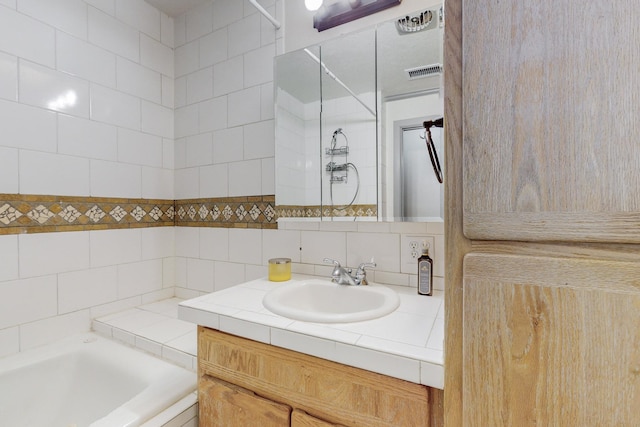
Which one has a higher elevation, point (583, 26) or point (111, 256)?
point (583, 26)

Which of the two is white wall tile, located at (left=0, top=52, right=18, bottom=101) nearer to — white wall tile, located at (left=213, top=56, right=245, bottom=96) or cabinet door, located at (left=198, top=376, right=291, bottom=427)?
white wall tile, located at (left=213, top=56, right=245, bottom=96)

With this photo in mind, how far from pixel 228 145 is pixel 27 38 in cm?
92

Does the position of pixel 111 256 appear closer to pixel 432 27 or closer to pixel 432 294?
pixel 432 294

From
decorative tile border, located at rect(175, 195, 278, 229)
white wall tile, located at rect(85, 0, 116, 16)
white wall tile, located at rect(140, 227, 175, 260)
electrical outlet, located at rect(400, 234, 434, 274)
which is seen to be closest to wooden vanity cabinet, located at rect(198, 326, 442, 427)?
electrical outlet, located at rect(400, 234, 434, 274)

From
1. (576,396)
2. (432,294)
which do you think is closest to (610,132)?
(576,396)

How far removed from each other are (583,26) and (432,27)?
885mm

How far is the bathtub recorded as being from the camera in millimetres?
1140

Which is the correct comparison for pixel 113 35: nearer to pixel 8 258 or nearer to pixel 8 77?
pixel 8 77

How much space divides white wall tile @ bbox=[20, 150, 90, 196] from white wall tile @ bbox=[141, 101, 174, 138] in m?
0.40

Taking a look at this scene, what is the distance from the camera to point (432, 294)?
1.13 meters

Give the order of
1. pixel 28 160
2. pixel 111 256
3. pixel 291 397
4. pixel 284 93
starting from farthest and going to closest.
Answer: pixel 111 256 → pixel 284 93 → pixel 28 160 → pixel 291 397

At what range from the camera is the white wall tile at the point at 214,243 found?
5.58ft

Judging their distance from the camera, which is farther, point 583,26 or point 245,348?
point 245,348

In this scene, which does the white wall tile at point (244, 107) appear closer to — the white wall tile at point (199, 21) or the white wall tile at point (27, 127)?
the white wall tile at point (199, 21)
